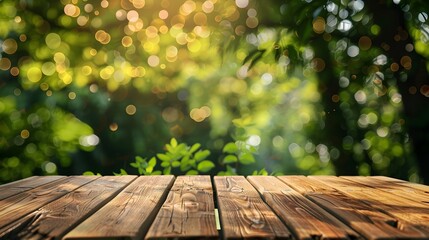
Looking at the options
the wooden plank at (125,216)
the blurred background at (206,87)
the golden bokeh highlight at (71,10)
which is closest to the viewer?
the wooden plank at (125,216)

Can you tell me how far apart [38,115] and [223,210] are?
14.8 ft

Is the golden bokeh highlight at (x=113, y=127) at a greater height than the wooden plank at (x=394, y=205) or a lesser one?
greater

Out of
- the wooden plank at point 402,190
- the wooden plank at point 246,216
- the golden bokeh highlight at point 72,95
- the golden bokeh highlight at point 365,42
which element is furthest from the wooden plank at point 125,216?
the golden bokeh highlight at point 72,95

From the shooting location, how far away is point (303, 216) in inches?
54.4

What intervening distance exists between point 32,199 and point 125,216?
0.56 metres

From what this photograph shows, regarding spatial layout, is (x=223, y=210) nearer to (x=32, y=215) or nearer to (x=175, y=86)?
(x=32, y=215)

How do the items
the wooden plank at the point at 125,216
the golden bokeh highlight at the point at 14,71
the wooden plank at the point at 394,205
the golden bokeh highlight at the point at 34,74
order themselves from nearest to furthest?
the wooden plank at the point at 125,216 < the wooden plank at the point at 394,205 < the golden bokeh highlight at the point at 34,74 < the golden bokeh highlight at the point at 14,71

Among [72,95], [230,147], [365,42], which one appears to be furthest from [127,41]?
[365,42]

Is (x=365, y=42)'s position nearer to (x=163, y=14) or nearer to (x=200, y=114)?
(x=163, y=14)

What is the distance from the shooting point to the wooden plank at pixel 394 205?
133 cm

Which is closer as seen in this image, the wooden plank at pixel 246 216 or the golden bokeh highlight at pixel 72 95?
the wooden plank at pixel 246 216

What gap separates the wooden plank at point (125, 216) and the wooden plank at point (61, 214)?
37mm

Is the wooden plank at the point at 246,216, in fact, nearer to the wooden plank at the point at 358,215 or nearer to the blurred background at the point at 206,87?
the wooden plank at the point at 358,215

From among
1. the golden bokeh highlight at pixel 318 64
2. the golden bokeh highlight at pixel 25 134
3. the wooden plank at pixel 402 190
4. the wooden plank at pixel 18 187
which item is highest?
the golden bokeh highlight at pixel 318 64
